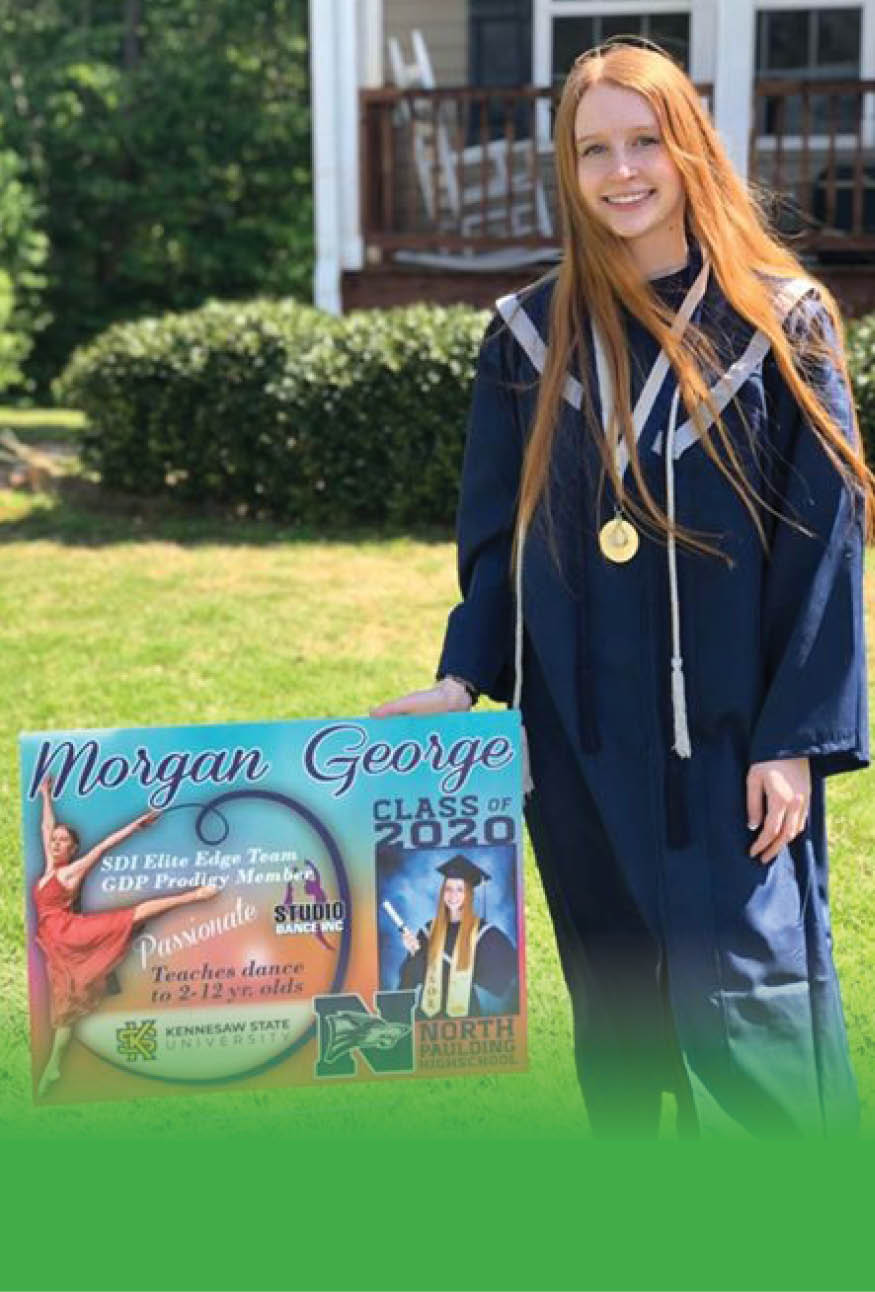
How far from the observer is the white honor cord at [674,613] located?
7.93 ft

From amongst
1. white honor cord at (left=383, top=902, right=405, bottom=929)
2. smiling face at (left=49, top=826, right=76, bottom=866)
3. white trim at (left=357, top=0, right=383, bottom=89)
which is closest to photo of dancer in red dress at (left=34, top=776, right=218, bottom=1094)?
smiling face at (left=49, top=826, right=76, bottom=866)

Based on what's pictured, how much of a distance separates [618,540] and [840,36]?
11.7 m

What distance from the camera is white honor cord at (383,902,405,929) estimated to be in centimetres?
250

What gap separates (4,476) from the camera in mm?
11227

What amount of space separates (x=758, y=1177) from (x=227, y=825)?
3.17 feet

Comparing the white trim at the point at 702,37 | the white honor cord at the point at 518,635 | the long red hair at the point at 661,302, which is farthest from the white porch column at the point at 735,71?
the white honor cord at the point at 518,635

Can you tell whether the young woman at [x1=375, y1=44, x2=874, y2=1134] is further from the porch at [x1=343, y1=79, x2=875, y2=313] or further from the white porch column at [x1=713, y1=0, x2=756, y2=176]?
the white porch column at [x1=713, y1=0, x2=756, y2=176]

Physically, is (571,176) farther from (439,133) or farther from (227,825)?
(439,133)

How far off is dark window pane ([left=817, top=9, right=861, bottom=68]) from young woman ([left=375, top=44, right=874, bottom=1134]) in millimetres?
11360

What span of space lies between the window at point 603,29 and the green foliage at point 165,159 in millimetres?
8286

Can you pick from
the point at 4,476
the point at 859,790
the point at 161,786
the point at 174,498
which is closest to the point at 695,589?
the point at 161,786

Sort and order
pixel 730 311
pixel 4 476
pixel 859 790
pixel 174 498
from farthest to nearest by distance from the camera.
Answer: pixel 4 476
pixel 174 498
pixel 859 790
pixel 730 311

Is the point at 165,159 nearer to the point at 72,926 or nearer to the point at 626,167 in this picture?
the point at 626,167

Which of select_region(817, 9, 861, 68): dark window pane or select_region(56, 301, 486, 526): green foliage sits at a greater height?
select_region(817, 9, 861, 68): dark window pane
